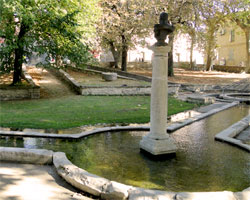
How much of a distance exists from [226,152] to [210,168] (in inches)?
46.2

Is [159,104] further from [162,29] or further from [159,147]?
[162,29]

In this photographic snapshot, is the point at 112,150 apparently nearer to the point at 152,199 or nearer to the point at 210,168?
the point at 210,168

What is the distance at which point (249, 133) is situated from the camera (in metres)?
7.70

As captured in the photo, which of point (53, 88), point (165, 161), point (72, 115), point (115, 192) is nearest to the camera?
point (115, 192)

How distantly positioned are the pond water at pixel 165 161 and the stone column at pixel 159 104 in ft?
0.88

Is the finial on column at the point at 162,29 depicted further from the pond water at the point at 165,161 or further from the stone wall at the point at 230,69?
the stone wall at the point at 230,69

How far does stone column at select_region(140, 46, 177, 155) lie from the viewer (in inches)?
217

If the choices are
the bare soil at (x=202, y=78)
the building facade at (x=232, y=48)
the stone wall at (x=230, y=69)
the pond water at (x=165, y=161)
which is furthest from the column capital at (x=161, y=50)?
the building facade at (x=232, y=48)

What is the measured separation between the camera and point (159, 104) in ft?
18.3

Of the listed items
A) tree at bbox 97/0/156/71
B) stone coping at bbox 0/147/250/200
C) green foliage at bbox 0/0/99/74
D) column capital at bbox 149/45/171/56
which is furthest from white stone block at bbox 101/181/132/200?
tree at bbox 97/0/156/71

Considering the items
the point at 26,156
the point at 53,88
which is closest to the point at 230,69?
the point at 53,88

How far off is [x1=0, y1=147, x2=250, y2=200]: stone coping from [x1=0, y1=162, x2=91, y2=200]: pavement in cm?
12

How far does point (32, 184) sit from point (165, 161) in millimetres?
2449

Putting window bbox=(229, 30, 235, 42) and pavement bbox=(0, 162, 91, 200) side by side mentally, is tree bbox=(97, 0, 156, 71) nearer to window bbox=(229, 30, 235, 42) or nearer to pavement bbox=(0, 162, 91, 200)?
pavement bbox=(0, 162, 91, 200)
